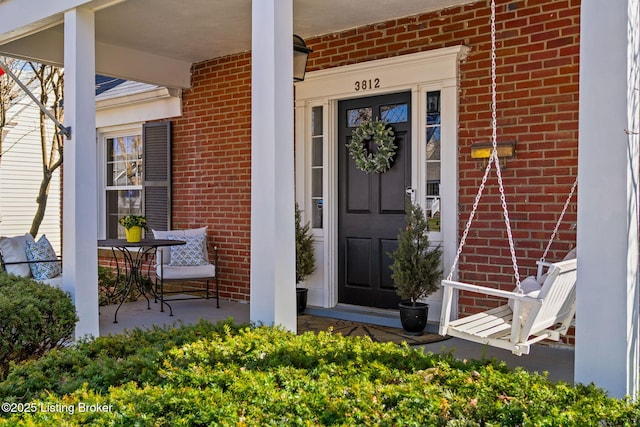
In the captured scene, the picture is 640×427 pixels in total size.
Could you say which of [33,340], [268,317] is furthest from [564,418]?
[33,340]

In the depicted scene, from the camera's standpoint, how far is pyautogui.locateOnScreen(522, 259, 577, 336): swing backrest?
2978mm

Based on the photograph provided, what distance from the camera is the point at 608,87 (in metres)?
2.16

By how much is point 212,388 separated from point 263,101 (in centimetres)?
170

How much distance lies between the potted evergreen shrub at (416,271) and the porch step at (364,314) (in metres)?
0.26

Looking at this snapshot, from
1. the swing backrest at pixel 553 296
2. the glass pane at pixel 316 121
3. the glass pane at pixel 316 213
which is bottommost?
the swing backrest at pixel 553 296

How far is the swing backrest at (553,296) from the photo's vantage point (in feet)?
9.77

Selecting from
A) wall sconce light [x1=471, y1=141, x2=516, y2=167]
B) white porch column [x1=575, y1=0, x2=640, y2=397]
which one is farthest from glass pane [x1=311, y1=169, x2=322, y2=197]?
white porch column [x1=575, y1=0, x2=640, y2=397]

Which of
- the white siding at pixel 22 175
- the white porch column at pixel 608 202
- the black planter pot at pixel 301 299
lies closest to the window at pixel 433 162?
the black planter pot at pixel 301 299

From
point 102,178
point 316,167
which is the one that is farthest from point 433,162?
point 102,178

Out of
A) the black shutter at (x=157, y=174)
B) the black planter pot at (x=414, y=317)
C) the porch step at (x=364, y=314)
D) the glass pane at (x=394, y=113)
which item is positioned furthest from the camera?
the black shutter at (x=157, y=174)

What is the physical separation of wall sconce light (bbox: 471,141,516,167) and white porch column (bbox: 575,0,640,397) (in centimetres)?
244

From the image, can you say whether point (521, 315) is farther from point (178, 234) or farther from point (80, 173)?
point (178, 234)

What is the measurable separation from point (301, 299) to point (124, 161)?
3.94m

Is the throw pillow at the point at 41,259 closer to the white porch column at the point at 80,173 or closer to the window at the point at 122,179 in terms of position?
Result: the white porch column at the point at 80,173
